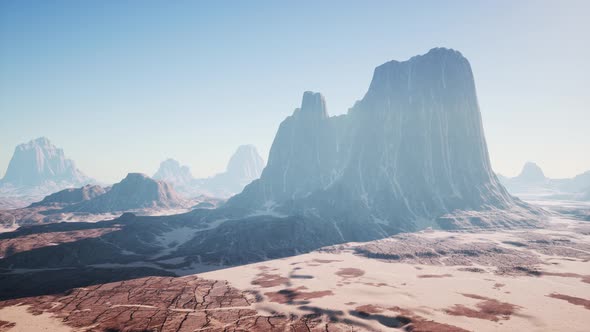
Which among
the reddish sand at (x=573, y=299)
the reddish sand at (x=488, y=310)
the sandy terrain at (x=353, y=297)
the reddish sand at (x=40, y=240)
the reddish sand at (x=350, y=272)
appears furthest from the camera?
the reddish sand at (x=40, y=240)

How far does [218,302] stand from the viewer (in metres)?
88.1

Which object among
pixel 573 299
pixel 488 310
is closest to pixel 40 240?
pixel 488 310

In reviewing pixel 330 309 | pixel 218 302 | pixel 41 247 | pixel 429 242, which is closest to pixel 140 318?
pixel 218 302

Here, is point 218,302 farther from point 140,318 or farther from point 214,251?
point 214,251

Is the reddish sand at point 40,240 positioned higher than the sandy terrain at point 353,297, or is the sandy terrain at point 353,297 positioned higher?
the reddish sand at point 40,240

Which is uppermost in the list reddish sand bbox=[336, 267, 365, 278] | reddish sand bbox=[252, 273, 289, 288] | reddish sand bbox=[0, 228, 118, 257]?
reddish sand bbox=[0, 228, 118, 257]

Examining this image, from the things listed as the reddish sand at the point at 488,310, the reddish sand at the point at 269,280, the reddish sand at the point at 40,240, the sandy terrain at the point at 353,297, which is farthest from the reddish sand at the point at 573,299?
the reddish sand at the point at 40,240

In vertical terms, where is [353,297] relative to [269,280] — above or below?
above

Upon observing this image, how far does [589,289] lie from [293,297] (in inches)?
3700

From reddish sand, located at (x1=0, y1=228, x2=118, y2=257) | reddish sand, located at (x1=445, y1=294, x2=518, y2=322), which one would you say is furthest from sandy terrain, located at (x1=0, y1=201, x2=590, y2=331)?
reddish sand, located at (x1=0, y1=228, x2=118, y2=257)

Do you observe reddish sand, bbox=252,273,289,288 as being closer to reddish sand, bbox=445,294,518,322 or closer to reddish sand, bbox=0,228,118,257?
reddish sand, bbox=445,294,518,322

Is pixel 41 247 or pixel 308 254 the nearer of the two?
pixel 41 247

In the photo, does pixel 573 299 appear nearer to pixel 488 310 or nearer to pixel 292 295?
pixel 488 310

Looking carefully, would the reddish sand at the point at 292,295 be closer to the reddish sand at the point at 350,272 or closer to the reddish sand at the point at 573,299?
the reddish sand at the point at 350,272
